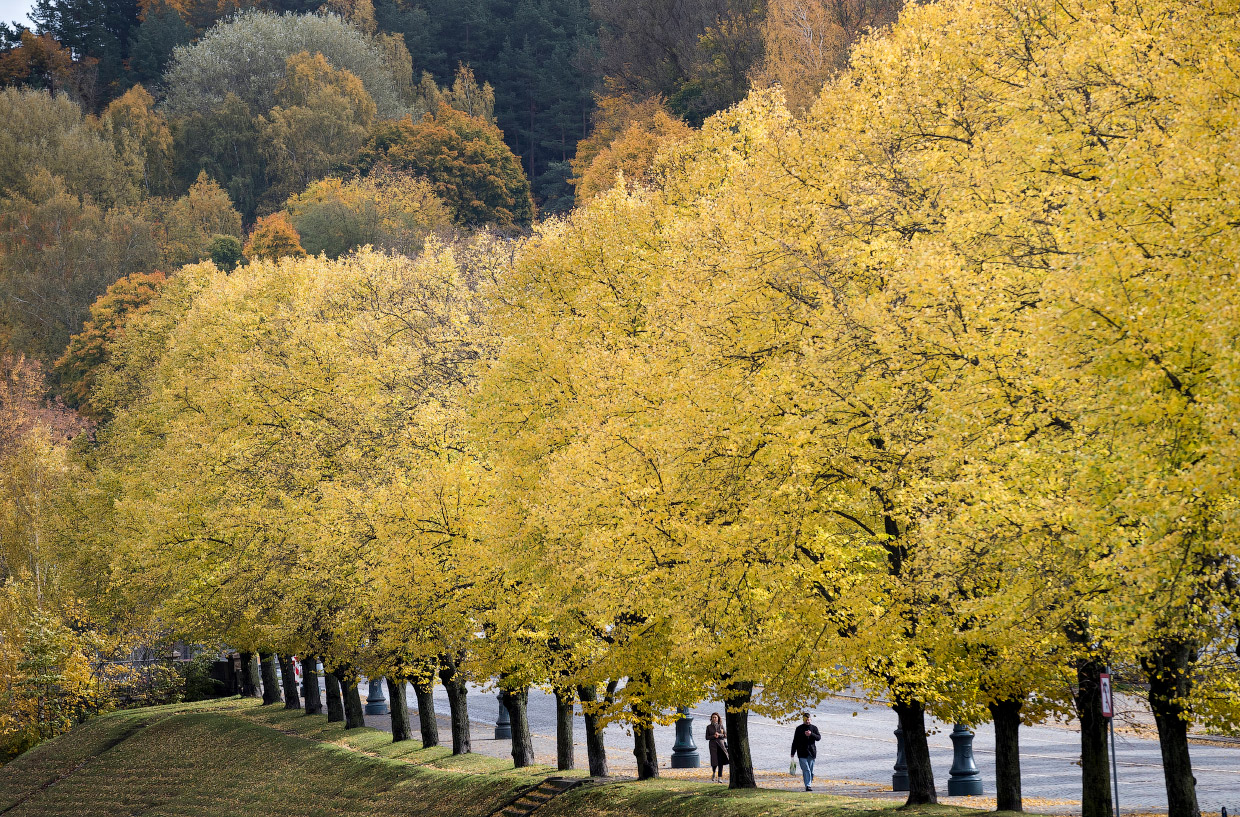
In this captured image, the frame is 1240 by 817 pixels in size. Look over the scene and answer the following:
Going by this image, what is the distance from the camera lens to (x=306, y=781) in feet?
129

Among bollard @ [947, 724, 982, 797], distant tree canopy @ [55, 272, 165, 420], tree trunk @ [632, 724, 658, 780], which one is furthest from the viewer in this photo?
distant tree canopy @ [55, 272, 165, 420]

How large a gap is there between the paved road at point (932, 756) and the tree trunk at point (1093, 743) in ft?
15.2

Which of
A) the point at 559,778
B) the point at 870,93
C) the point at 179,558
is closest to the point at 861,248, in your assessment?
the point at 870,93

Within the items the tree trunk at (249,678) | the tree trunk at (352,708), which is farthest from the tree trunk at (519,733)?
the tree trunk at (249,678)

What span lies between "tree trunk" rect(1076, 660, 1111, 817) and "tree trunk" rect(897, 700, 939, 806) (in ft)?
9.01

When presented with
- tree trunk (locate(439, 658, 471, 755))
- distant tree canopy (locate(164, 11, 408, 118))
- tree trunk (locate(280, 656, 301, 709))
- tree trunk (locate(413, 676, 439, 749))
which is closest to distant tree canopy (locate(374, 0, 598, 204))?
distant tree canopy (locate(164, 11, 408, 118))

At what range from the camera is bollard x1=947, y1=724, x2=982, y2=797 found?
1037 inches

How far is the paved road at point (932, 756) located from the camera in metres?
26.4

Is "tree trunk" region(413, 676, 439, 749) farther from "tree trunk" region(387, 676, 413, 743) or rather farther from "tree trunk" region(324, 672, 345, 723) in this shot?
"tree trunk" region(324, 672, 345, 723)

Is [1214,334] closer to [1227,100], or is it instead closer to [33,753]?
[1227,100]

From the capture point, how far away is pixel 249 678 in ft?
197

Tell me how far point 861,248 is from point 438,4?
448ft

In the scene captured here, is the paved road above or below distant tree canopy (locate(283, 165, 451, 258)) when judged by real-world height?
below

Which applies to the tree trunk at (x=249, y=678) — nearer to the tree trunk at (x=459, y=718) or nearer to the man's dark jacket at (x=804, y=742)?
the tree trunk at (x=459, y=718)
